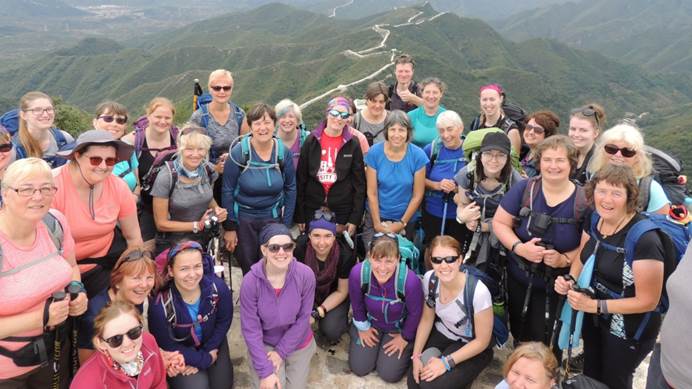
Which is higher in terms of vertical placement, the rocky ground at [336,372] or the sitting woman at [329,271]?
the sitting woman at [329,271]

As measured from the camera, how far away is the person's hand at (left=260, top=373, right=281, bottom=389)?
5.66 m

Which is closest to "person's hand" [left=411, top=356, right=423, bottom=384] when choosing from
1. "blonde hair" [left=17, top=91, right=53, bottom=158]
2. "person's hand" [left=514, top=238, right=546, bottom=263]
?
"person's hand" [left=514, top=238, right=546, bottom=263]

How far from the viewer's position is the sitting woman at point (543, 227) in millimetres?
5312

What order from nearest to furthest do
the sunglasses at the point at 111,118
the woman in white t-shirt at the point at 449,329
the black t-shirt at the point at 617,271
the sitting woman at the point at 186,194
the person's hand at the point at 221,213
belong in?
the black t-shirt at the point at 617,271 → the woman in white t-shirt at the point at 449,329 → the sitting woman at the point at 186,194 → the person's hand at the point at 221,213 → the sunglasses at the point at 111,118

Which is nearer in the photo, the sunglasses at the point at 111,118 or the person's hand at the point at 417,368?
the person's hand at the point at 417,368

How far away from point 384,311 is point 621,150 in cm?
340

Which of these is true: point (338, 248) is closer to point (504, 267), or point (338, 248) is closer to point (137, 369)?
point (504, 267)

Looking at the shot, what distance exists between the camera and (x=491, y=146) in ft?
19.6

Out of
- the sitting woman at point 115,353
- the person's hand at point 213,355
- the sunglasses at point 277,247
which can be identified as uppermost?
the sunglasses at point 277,247

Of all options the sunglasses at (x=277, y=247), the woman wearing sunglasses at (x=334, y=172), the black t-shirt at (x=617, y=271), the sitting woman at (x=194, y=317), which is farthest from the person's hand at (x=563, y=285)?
the sitting woman at (x=194, y=317)

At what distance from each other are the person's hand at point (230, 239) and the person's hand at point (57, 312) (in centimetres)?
320

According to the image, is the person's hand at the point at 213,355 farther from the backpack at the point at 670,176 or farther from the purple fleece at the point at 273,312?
the backpack at the point at 670,176

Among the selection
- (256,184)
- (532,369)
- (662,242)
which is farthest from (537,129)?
(256,184)

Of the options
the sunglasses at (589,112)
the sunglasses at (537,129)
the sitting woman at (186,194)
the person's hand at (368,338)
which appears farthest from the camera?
the sunglasses at (537,129)
